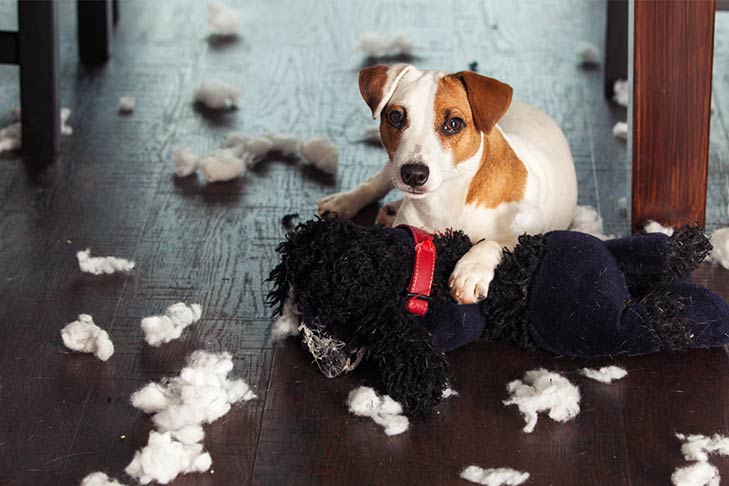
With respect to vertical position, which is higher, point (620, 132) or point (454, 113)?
point (454, 113)

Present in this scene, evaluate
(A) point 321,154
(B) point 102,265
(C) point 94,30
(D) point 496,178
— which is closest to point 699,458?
(D) point 496,178

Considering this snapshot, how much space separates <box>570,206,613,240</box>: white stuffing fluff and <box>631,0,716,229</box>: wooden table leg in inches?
2.8

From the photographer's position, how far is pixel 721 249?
7.44ft

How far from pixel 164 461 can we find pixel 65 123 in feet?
4.84

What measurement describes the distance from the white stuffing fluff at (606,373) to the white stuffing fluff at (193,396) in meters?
0.54

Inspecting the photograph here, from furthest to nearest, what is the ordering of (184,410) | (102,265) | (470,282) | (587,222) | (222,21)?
(222,21), (587,222), (102,265), (470,282), (184,410)

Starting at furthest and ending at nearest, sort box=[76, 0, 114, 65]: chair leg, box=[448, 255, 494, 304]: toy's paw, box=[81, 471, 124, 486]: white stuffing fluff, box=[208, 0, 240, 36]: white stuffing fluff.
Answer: box=[208, 0, 240, 36]: white stuffing fluff
box=[76, 0, 114, 65]: chair leg
box=[448, 255, 494, 304]: toy's paw
box=[81, 471, 124, 486]: white stuffing fluff

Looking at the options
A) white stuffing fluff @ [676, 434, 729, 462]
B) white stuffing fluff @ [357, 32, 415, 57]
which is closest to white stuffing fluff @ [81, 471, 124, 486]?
white stuffing fluff @ [676, 434, 729, 462]

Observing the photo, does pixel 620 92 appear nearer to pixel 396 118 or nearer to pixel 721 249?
pixel 721 249

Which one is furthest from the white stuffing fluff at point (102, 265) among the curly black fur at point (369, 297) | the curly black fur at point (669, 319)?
the curly black fur at point (669, 319)

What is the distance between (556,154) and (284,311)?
652mm

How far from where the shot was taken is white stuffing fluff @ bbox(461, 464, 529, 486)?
1.66 meters

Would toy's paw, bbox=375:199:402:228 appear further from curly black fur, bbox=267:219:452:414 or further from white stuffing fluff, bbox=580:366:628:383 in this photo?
white stuffing fluff, bbox=580:366:628:383

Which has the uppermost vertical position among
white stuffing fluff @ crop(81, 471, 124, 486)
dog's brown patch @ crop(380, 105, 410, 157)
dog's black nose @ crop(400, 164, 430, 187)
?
dog's brown patch @ crop(380, 105, 410, 157)
